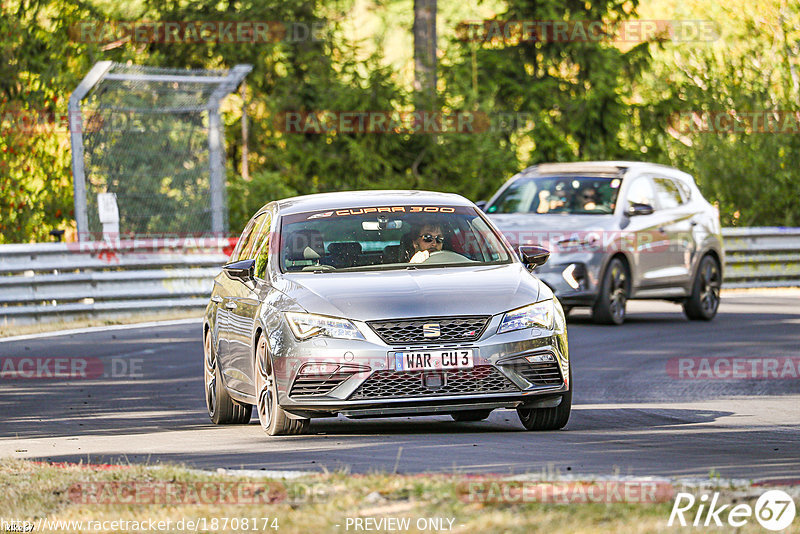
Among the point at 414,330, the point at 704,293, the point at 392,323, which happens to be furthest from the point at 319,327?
the point at 704,293

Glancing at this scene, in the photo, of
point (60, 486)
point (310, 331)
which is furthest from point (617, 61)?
point (60, 486)

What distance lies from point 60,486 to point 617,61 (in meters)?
29.2

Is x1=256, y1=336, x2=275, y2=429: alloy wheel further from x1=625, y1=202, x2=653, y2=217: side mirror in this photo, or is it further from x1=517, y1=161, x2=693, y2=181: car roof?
x1=517, y1=161, x2=693, y2=181: car roof

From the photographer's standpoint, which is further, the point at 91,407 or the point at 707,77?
the point at 707,77

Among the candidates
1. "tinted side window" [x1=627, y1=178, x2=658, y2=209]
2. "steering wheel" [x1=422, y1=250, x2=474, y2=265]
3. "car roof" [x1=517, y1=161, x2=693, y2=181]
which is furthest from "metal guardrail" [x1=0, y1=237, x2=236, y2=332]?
"steering wheel" [x1=422, y1=250, x2=474, y2=265]

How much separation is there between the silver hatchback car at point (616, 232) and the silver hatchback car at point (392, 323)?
25.4ft

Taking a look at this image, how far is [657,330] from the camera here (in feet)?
61.7

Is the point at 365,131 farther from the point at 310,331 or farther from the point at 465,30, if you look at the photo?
the point at 310,331

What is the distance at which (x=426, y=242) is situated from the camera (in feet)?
35.7

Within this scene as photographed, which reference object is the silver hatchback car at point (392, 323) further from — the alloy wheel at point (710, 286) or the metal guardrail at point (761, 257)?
the metal guardrail at point (761, 257)

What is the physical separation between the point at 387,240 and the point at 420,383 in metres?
1.55

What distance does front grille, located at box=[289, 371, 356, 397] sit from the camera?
31.6 feet

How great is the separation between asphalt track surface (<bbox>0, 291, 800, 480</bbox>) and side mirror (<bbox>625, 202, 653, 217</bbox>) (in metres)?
2.04

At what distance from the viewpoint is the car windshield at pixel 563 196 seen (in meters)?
19.6
